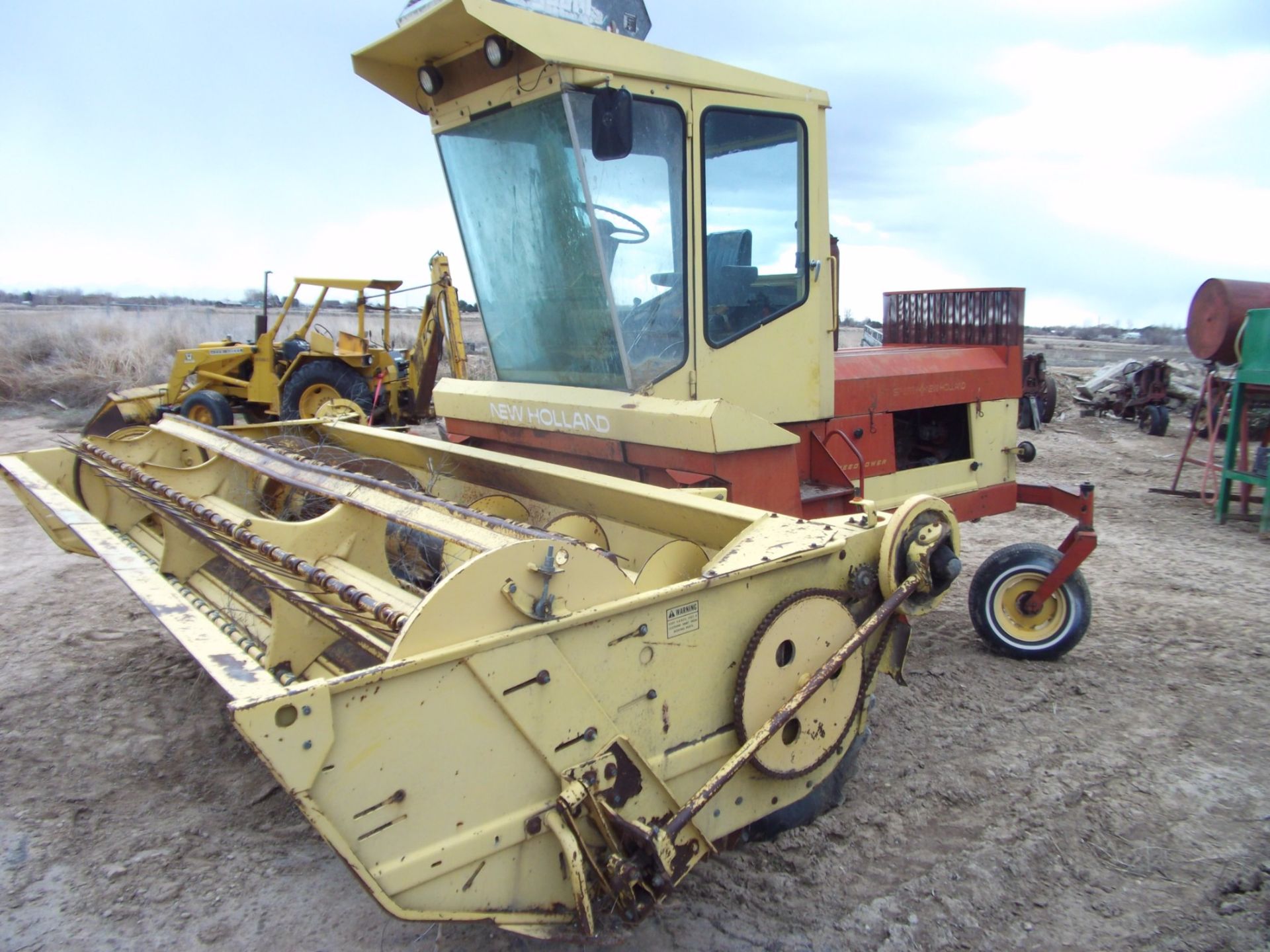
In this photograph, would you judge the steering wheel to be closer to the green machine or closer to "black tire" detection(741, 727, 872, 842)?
"black tire" detection(741, 727, 872, 842)

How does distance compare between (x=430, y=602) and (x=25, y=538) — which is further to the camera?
(x=25, y=538)

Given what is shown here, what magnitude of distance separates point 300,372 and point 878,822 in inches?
405

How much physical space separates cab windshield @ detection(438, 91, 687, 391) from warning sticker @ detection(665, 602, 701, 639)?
1.58 meters

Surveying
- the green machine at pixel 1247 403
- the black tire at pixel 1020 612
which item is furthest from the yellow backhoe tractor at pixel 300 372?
the green machine at pixel 1247 403

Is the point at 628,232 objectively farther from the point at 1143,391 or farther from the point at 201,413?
the point at 1143,391

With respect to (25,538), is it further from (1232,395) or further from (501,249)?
(1232,395)

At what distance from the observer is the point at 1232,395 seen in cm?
796

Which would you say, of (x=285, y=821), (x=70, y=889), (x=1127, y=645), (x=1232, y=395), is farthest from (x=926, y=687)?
(x=1232, y=395)

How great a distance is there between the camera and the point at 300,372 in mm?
11516

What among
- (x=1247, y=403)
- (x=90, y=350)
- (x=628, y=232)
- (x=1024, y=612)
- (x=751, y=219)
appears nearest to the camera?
(x=628, y=232)

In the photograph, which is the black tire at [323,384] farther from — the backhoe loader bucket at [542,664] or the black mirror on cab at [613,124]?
the black mirror on cab at [613,124]

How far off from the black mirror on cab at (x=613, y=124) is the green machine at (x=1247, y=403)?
6799 mm

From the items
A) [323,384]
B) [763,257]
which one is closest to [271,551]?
[763,257]

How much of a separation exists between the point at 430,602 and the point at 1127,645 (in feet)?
14.0
